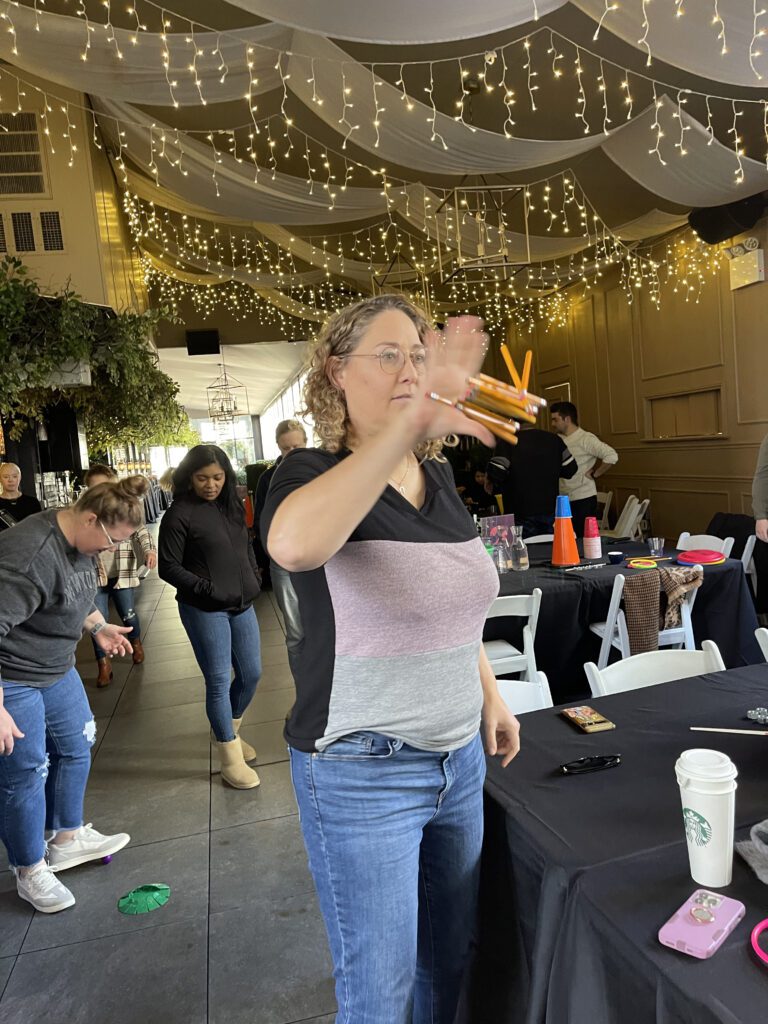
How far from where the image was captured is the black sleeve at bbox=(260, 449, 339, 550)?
1.01 m

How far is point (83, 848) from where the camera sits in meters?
2.72

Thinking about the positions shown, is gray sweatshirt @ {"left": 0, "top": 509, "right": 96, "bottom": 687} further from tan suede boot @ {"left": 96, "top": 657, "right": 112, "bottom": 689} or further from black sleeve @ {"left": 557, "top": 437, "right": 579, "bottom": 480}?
black sleeve @ {"left": 557, "top": 437, "right": 579, "bottom": 480}

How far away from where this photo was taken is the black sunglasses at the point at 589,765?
143 centimetres

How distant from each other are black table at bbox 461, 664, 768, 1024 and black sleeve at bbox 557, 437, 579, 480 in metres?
4.03

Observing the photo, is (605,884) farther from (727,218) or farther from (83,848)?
(727,218)

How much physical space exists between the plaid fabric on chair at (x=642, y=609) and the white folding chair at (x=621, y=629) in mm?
35

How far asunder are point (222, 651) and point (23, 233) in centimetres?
456

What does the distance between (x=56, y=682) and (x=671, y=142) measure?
4.58 metres

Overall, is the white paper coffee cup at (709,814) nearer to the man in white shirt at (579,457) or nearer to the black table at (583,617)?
the black table at (583,617)

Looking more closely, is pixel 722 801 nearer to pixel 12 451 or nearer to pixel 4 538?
pixel 4 538

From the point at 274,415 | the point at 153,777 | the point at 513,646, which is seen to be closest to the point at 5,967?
the point at 153,777

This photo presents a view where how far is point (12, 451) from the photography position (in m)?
6.49

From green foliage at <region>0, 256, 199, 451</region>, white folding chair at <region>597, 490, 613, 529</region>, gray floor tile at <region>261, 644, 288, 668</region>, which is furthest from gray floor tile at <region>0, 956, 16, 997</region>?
white folding chair at <region>597, 490, 613, 529</region>

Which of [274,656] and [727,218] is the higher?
[727,218]
